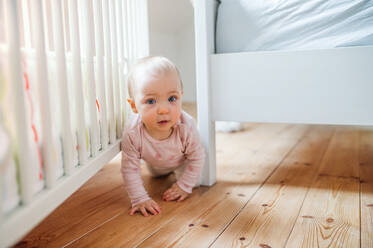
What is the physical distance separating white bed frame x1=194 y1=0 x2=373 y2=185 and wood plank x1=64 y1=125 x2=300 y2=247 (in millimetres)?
109

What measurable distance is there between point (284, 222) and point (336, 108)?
368mm

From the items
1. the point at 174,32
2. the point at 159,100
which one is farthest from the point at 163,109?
the point at 174,32

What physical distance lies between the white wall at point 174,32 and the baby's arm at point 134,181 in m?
1.09

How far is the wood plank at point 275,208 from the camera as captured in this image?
748mm

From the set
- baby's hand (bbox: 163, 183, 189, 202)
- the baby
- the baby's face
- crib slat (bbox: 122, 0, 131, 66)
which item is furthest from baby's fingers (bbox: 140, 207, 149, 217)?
crib slat (bbox: 122, 0, 131, 66)

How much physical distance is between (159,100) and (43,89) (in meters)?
0.41

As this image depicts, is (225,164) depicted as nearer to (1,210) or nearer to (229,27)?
(229,27)

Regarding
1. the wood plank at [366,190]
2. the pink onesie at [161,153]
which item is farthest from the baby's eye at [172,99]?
the wood plank at [366,190]

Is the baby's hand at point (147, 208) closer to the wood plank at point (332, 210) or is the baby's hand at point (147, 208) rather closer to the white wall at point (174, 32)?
the wood plank at point (332, 210)

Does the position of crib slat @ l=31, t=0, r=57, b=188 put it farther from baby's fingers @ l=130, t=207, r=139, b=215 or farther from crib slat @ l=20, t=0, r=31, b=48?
baby's fingers @ l=130, t=207, r=139, b=215

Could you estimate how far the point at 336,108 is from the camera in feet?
3.11

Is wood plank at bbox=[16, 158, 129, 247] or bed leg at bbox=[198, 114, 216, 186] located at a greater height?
bed leg at bbox=[198, 114, 216, 186]

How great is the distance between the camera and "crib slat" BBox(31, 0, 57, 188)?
1.76ft

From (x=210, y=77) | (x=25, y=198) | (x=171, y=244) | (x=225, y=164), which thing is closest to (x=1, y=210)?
(x=25, y=198)
